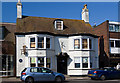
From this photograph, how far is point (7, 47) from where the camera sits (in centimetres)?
1991

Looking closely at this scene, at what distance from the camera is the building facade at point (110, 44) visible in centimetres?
2427

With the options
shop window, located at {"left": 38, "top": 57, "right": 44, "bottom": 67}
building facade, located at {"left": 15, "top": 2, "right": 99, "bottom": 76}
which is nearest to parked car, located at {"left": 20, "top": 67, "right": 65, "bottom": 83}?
building facade, located at {"left": 15, "top": 2, "right": 99, "bottom": 76}

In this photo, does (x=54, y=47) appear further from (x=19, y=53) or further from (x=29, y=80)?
(x=29, y=80)

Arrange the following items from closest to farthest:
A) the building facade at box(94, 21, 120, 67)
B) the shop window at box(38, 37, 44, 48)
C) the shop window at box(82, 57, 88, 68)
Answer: the shop window at box(38, 37, 44, 48), the shop window at box(82, 57, 88, 68), the building facade at box(94, 21, 120, 67)

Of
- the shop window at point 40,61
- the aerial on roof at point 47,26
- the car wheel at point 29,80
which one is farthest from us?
the aerial on roof at point 47,26

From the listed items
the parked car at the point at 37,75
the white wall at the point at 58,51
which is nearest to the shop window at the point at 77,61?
the white wall at the point at 58,51

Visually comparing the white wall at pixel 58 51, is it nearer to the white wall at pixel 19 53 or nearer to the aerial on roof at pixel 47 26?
the white wall at pixel 19 53

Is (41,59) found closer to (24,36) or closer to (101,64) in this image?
(24,36)

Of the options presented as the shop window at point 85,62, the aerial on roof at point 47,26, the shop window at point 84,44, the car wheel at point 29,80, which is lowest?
the car wheel at point 29,80

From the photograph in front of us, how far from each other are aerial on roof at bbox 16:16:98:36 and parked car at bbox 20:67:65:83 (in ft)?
20.9

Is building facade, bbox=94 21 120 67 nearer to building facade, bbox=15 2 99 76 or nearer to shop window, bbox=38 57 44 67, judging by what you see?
building facade, bbox=15 2 99 76

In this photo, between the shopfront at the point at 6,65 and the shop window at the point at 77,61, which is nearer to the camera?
the shopfront at the point at 6,65

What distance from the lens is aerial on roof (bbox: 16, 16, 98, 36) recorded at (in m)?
20.1

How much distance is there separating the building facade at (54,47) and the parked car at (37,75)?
189 inches
